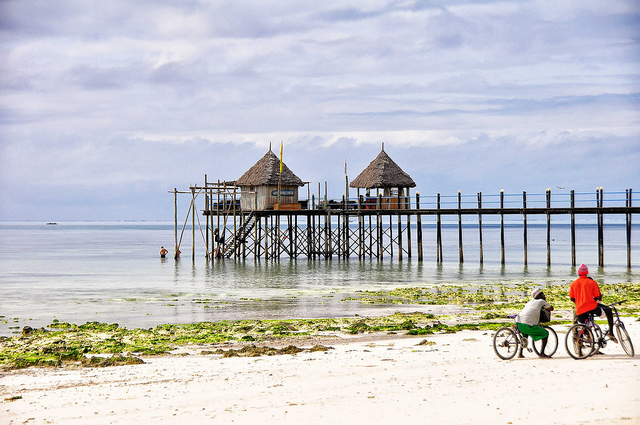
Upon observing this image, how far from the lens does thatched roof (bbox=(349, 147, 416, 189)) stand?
43.5 m

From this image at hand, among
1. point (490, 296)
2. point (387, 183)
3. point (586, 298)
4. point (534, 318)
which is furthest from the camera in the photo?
point (387, 183)

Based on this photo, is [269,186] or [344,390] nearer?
[344,390]

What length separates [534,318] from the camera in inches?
430

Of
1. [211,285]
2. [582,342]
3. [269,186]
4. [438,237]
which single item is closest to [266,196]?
[269,186]

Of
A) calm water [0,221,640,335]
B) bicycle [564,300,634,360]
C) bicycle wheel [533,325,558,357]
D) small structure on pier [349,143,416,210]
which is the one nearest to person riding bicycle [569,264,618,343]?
bicycle [564,300,634,360]

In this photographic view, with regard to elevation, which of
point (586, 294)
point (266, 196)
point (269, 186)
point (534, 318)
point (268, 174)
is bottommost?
point (534, 318)

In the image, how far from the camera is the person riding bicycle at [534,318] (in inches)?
429

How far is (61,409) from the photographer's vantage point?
9500mm

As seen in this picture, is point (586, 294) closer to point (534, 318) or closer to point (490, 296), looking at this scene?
point (534, 318)

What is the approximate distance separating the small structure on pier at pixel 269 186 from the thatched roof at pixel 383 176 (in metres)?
4.10

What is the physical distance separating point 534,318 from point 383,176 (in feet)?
108

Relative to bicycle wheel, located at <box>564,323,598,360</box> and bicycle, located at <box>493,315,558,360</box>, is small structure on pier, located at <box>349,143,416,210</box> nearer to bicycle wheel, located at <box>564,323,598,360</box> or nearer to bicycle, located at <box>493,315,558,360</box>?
bicycle, located at <box>493,315,558,360</box>

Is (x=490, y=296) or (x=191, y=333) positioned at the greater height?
(x=191, y=333)

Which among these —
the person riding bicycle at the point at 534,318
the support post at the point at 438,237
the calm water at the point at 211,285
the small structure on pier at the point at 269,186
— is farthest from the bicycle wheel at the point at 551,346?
the small structure on pier at the point at 269,186
